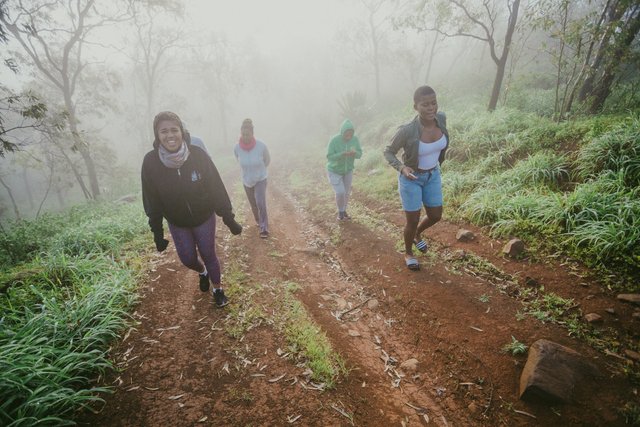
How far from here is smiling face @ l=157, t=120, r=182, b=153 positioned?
9.43ft

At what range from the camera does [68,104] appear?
13.1 m

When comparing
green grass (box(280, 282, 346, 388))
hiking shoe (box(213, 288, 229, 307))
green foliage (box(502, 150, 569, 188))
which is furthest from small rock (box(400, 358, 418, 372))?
green foliage (box(502, 150, 569, 188))

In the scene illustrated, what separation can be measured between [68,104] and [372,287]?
54.4ft

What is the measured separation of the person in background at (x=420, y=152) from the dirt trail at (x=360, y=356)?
110 centimetres

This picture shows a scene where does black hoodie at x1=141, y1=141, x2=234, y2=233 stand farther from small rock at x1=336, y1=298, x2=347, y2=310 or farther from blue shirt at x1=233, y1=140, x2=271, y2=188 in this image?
blue shirt at x1=233, y1=140, x2=271, y2=188

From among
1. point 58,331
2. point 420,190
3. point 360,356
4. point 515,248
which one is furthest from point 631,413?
point 58,331

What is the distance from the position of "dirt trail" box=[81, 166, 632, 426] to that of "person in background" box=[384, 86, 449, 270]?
110 cm

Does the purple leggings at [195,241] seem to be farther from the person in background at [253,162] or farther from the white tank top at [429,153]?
the white tank top at [429,153]

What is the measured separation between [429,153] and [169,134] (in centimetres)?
313

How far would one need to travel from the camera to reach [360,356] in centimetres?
294

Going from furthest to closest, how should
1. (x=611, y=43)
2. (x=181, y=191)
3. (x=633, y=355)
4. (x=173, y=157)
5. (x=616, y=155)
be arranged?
(x=611, y=43) → (x=616, y=155) → (x=181, y=191) → (x=173, y=157) → (x=633, y=355)

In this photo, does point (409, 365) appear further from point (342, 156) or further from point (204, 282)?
point (342, 156)

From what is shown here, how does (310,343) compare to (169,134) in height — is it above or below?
below

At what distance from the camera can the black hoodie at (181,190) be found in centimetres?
301
